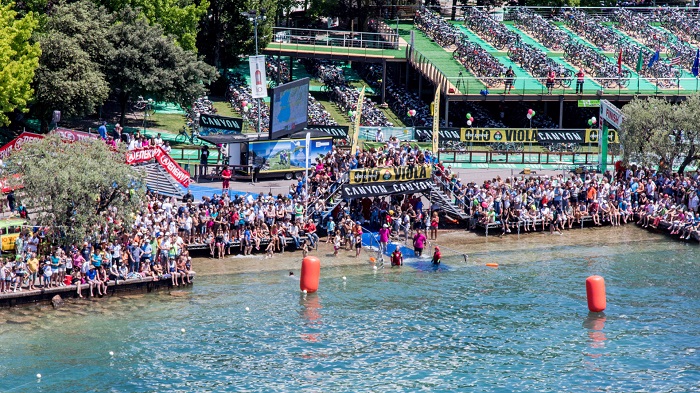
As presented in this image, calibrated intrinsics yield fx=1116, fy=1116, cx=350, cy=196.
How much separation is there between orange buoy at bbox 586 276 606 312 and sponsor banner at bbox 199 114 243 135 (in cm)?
2479

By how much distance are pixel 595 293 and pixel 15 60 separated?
1229 inches

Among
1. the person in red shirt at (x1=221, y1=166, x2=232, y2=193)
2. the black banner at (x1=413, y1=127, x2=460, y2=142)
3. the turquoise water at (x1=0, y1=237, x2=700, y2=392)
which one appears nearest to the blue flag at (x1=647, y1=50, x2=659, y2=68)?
the black banner at (x1=413, y1=127, x2=460, y2=142)

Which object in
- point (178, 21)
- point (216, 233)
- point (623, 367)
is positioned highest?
point (178, 21)

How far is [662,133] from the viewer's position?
54781 millimetres

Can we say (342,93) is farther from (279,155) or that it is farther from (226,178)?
(226,178)

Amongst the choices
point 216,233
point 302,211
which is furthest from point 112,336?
point 302,211

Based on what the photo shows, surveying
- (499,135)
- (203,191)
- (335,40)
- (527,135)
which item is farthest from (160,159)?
(335,40)

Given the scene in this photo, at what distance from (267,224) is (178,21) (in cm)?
2687

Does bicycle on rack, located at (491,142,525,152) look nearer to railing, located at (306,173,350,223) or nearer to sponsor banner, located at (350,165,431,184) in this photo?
sponsor banner, located at (350,165,431,184)

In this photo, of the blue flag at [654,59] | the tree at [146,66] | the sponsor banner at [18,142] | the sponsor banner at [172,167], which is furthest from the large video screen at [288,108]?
the blue flag at [654,59]

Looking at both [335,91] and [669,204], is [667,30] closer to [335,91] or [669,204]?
[335,91]

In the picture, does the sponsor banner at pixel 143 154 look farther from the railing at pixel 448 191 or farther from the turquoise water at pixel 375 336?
the railing at pixel 448 191

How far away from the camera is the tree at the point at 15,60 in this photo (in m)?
52.2

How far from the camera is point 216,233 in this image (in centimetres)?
4491
